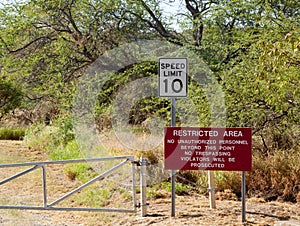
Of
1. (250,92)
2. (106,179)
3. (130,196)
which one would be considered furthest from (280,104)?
(106,179)

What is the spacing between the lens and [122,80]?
43.5 ft

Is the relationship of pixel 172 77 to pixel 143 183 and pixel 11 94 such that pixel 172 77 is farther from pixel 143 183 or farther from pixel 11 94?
pixel 11 94

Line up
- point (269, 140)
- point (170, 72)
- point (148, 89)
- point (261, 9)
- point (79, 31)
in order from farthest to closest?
point (79, 31) → point (148, 89) → point (261, 9) → point (269, 140) → point (170, 72)

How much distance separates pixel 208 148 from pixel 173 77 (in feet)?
3.74

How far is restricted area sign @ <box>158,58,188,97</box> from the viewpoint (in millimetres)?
6719

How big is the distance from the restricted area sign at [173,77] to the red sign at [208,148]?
21.3 inches

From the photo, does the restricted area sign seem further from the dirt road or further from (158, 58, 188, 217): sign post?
the dirt road

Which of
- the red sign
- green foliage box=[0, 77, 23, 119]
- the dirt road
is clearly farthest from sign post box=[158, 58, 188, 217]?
green foliage box=[0, 77, 23, 119]

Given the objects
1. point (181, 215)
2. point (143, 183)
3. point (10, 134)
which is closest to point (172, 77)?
point (143, 183)

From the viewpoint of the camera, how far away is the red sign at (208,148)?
6.55m

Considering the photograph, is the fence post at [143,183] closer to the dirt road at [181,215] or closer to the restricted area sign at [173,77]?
the dirt road at [181,215]

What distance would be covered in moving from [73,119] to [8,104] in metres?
8.12

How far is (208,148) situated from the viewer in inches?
261

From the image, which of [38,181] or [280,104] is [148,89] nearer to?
[38,181]
